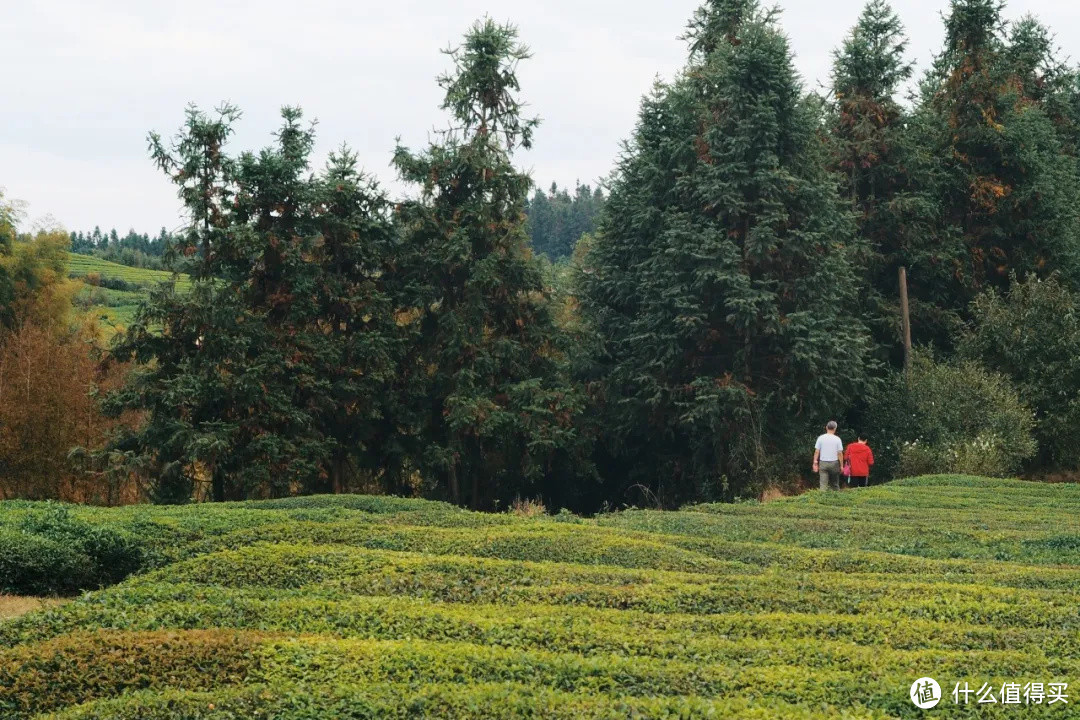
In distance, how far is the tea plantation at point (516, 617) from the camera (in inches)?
314

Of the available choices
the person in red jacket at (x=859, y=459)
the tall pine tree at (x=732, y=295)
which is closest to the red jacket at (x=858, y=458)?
the person in red jacket at (x=859, y=459)

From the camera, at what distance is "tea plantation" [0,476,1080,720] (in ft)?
26.1

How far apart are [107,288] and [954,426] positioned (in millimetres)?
67496

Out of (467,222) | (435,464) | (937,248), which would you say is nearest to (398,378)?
(435,464)

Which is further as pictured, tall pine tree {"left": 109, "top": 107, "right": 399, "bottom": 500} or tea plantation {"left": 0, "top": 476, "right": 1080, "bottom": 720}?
tall pine tree {"left": 109, "top": 107, "right": 399, "bottom": 500}

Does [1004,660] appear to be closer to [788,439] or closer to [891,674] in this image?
[891,674]

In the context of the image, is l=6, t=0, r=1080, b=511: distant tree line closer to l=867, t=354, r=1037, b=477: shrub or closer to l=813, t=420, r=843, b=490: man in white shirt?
l=867, t=354, r=1037, b=477: shrub

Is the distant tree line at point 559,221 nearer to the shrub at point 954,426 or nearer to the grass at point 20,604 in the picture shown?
the shrub at point 954,426

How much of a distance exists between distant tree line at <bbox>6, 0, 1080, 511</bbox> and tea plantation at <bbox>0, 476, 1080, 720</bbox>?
11109 mm

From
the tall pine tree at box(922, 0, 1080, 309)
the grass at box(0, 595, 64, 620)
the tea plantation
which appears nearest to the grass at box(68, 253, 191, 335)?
the tall pine tree at box(922, 0, 1080, 309)

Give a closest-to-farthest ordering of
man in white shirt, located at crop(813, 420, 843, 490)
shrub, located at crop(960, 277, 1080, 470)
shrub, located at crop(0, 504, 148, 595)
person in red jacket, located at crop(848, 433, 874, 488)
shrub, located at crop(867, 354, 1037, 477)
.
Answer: shrub, located at crop(0, 504, 148, 595), man in white shirt, located at crop(813, 420, 843, 490), person in red jacket, located at crop(848, 433, 874, 488), shrub, located at crop(867, 354, 1037, 477), shrub, located at crop(960, 277, 1080, 470)

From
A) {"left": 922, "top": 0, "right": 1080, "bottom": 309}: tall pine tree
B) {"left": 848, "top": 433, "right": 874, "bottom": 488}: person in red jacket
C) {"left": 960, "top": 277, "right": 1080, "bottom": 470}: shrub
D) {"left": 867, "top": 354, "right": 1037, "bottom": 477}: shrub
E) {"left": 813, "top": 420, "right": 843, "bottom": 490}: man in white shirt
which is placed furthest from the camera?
{"left": 922, "top": 0, "right": 1080, "bottom": 309}: tall pine tree

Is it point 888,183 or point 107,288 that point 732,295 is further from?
point 107,288

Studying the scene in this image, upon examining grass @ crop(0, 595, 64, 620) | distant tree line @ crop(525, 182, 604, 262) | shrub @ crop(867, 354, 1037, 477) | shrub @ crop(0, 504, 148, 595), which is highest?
distant tree line @ crop(525, 182, 604, 262)
